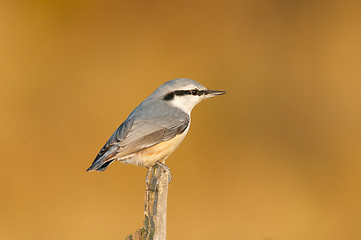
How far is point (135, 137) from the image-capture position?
264 cm

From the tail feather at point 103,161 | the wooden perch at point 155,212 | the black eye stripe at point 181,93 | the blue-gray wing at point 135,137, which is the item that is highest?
the black eye stripe at point 181,93

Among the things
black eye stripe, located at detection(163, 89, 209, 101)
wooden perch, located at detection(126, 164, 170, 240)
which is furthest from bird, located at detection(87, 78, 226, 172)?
wooden perch, located at detection(126, 164, 170, 240)

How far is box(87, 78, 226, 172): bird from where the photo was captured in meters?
2.59

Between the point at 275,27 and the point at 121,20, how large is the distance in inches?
61.2

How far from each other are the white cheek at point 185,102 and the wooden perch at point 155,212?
0.74 m

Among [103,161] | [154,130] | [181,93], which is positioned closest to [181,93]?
[181,93]

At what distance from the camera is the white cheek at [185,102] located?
9.84ft

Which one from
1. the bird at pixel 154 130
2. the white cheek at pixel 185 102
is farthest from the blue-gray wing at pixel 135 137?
the white cheek at pixel 185 102

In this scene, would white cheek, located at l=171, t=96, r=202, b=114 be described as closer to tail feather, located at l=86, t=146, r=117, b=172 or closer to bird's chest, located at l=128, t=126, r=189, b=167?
bird's chest, located at l=128, t=126, r=189, b=167

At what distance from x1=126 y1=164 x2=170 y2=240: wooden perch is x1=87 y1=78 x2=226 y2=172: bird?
323 millimetres

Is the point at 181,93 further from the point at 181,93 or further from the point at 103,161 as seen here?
the point at 103,161

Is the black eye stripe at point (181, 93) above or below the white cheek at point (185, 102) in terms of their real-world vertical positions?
above

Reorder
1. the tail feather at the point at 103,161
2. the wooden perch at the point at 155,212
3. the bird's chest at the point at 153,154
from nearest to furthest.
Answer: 1. the wooden perch at the point at 155,212
2. the tail feather at the point at 103,161
3. the bird's chest at the point at 153,154

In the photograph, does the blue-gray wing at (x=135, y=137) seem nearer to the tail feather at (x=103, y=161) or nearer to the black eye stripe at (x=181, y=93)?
the tail feather at (x=103, y=161)
